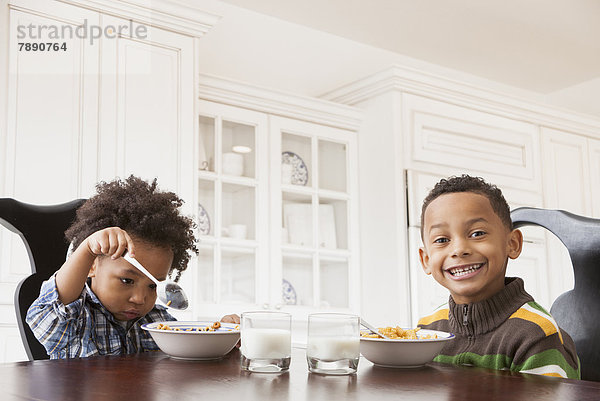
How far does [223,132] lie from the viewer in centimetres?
330

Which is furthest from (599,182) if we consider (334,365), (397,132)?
(334,365)

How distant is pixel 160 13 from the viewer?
110 inches

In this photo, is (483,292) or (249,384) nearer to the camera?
(249,384)

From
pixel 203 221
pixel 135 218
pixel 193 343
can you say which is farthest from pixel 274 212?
pixel 193 343

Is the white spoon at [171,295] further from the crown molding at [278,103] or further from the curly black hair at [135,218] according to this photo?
the crown molding at [278,103]

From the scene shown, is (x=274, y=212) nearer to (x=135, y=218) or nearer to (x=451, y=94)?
(x=451, y=94)

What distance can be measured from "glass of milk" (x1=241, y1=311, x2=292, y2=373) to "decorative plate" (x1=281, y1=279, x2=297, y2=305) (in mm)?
2530

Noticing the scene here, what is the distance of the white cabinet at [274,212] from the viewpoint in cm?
320

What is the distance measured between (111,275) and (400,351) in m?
0.66

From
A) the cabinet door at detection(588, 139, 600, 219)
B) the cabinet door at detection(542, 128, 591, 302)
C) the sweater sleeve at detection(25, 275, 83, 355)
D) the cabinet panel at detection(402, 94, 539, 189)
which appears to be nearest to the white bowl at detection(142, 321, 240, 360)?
the sweater sleeve at detection(25, 275, 83, 355)

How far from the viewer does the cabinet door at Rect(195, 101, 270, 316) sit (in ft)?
10.3

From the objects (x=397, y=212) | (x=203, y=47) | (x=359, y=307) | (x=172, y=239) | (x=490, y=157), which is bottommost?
(x=359, y=307)

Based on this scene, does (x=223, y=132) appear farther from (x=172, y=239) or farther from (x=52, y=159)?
(x=172, y=239)

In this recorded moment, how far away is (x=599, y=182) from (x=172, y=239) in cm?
381
